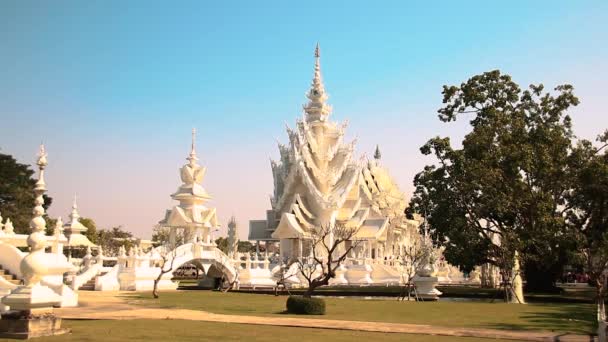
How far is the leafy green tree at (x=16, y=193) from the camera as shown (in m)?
58.1

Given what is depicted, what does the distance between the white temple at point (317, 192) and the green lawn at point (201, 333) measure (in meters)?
38.7

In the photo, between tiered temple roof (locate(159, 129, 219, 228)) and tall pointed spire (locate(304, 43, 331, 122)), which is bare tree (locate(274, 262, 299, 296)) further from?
tall pointed spire (locate(304, 43, 331, 122))

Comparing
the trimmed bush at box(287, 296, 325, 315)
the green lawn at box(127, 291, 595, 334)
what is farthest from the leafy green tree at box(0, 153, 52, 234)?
the trimmed bush at box(287, 296, 325, 315)

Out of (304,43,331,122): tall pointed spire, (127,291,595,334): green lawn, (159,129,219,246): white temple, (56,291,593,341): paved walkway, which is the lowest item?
(127,291,595,334): green lawn

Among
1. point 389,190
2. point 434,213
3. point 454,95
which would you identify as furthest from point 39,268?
point 389,190

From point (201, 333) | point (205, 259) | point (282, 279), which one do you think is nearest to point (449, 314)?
point (201, 333)

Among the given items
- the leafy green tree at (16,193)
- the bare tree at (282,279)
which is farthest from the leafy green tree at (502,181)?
the leafy green tree at (16,193)

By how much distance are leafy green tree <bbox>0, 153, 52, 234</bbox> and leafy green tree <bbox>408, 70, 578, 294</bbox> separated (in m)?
36.2

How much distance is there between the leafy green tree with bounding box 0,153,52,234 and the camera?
5806 centimetres

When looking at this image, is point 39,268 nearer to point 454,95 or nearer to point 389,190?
point 454,95

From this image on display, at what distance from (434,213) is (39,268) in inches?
1002

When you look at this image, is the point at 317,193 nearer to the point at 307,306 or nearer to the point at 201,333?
the point at 307,306

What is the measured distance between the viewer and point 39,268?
46.3 ft

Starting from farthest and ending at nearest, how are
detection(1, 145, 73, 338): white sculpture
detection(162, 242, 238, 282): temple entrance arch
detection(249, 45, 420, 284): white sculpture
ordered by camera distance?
detection(249, 45, 420, 284): white sculpture → detection(162, 242, 238, 282): temple entrance arch → detection(1, 145, 73, 338): white sculpture
